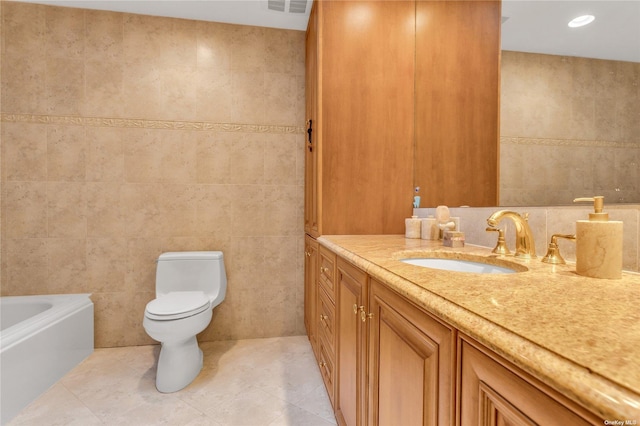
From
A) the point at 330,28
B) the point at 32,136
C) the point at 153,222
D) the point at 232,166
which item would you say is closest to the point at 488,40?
the point at 330,28

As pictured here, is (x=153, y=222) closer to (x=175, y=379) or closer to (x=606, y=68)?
(x=175, y=379)

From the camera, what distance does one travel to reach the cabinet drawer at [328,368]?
1.35 metres

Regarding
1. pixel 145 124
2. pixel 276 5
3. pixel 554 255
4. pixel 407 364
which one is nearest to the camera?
pixel 407 364

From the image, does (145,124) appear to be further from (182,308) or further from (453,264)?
(453,264)

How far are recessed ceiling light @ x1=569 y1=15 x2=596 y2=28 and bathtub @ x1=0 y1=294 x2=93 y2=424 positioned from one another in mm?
2660

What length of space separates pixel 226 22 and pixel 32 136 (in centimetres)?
159

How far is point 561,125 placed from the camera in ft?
3.04

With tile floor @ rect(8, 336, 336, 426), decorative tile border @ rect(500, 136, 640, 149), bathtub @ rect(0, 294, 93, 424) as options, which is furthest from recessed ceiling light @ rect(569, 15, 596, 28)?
bathtub @ rect(0, 294, 93, 424)

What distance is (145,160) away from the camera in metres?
2.16

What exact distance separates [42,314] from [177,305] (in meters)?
0.84

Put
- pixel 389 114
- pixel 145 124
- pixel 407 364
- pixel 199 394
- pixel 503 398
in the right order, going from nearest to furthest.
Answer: pixel 503 398
pixel 407 364
pixel 199 394
pixel 389 114
pixel 145 124

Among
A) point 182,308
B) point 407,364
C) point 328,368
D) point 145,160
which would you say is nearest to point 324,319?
point 328,368

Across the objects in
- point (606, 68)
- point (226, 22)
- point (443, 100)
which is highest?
point (226, 22)

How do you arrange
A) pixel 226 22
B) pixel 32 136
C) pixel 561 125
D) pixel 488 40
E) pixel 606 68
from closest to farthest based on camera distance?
pixel 606 68 → pixel 561 125 → pixel 488 40 → pixel 32 136 → pixel 226 22
